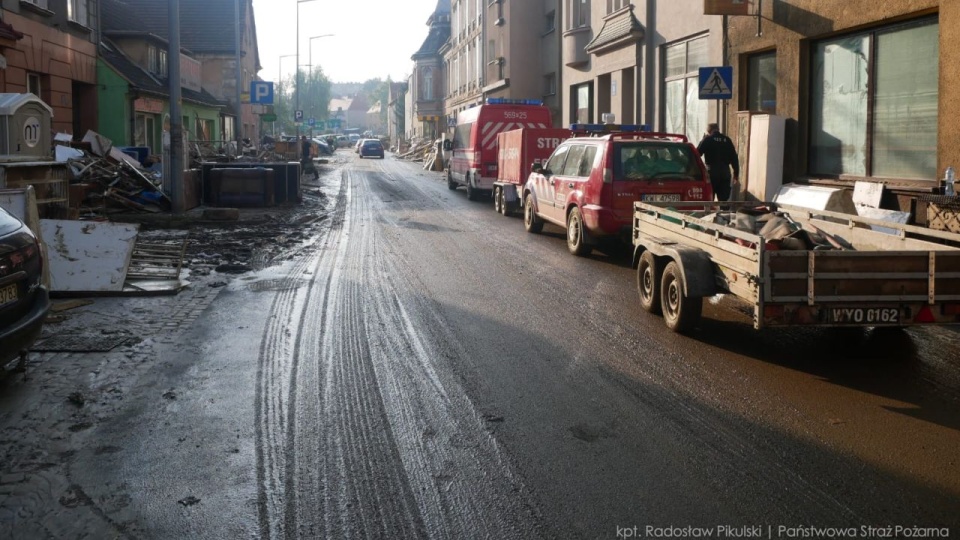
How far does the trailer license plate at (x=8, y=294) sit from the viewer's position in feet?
18.8

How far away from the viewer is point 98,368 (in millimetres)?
6742

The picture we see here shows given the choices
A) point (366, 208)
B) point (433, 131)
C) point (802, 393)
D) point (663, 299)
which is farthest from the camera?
point (433, 131)

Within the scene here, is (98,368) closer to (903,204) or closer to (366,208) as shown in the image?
(903,204)

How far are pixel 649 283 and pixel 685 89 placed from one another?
47.6 feet

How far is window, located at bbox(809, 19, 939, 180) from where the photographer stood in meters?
13.4

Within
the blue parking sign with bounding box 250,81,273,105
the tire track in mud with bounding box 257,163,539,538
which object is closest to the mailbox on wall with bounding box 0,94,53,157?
the tire track in mud with bounding box 257,163,539,538

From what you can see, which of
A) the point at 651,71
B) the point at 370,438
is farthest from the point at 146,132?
the point at 370,438

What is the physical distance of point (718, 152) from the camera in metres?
15.6

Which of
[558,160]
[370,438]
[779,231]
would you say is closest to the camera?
[370,438]

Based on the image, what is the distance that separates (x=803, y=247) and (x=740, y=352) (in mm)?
1003

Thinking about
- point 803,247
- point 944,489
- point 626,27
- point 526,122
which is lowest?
point 944,489

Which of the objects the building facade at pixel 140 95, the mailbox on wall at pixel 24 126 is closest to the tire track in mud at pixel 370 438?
the mailbox on wall at pixel 24 126

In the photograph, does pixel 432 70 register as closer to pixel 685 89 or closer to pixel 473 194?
pixel 473 194

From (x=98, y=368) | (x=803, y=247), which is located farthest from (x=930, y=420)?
(x=98, y=368)
